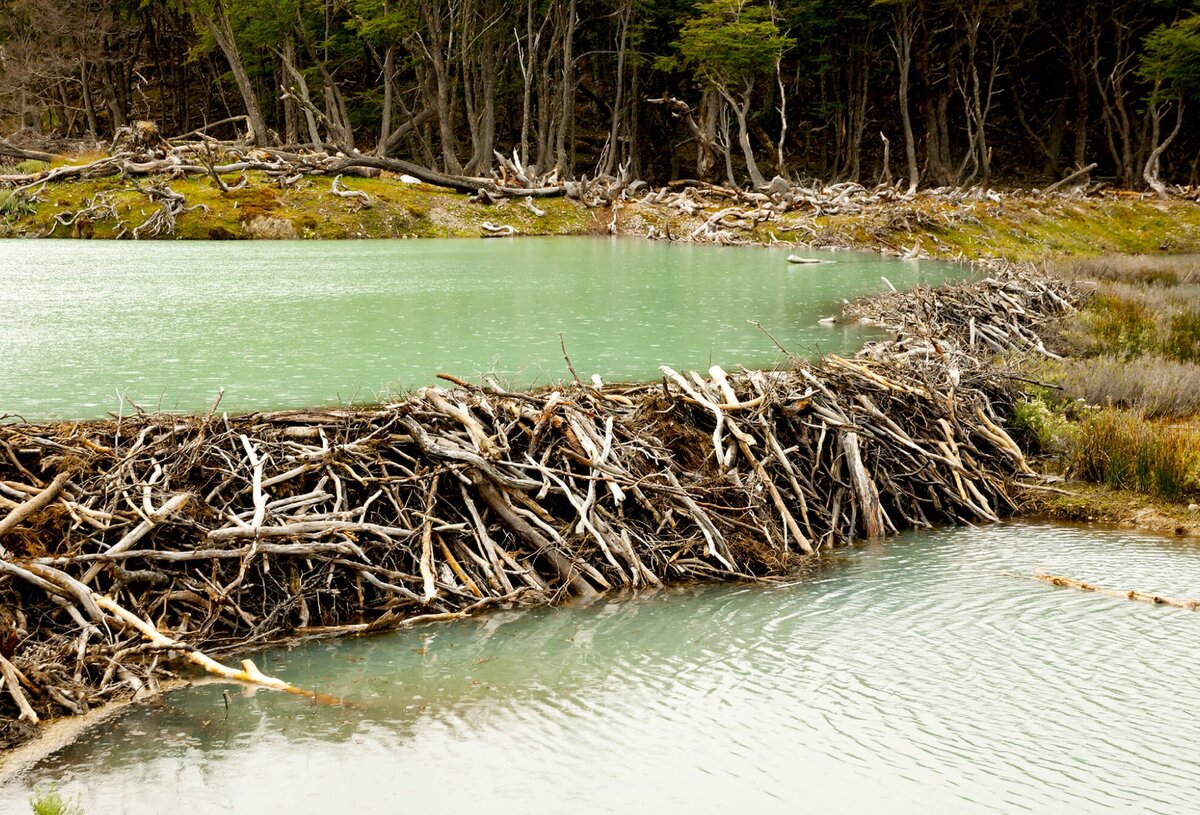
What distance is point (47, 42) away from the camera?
164ft

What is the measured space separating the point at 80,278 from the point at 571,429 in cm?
1538

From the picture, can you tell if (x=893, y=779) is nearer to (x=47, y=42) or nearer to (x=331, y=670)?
(x=331, y=670)

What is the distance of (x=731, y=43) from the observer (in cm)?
3756

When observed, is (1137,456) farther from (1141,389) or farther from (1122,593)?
(1122,593)

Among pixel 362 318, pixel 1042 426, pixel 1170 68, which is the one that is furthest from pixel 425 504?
pixel 1170 68

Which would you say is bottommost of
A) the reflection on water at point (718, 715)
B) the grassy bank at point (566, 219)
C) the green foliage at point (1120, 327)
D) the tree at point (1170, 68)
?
the reflection on water at point (718, 715)

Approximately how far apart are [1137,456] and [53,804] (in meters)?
8.58

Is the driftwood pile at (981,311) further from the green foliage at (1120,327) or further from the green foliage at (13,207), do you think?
the green foliage at (13,207)

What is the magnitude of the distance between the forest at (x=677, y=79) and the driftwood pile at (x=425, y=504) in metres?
29.6

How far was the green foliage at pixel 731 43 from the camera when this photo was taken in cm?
3766

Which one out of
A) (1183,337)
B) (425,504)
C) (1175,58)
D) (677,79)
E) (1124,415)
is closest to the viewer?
(425,504)

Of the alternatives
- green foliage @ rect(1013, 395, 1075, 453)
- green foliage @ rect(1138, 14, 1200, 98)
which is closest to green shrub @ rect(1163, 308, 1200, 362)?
green foliage @ rect(1013, 395, 1075, 453)

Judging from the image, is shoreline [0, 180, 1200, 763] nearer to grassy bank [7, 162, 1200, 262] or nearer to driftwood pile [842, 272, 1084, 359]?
driftwood pile [842, 272, 1084, 359]

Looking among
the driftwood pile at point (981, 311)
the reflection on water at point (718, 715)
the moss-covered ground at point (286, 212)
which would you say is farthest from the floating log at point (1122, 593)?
the moss-covered ground at point (286, 212)
